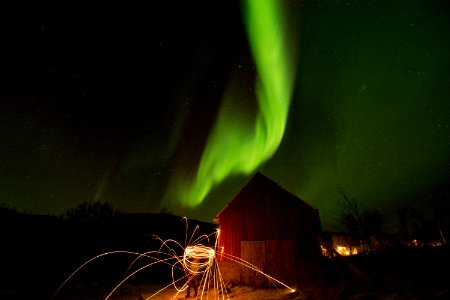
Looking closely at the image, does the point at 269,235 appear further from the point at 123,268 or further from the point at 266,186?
Answer: the point at 123,268

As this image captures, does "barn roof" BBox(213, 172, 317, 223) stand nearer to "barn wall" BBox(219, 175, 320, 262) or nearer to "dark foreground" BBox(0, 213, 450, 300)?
"barn wall" BBox(219, 175, 320, 262)

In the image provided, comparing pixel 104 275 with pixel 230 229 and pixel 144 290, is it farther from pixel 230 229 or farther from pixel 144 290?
pixel 230 229

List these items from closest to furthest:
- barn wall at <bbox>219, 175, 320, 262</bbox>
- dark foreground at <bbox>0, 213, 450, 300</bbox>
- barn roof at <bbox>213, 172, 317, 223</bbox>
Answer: dark foreground at <bbox>0, 213, 450, 300</bbox> < barn wall at <bbox>219, 175, 320, 262</bbox> < barn roof at <bbox>213, 172, 317, 223</bbox>

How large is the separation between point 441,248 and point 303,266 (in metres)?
9.46

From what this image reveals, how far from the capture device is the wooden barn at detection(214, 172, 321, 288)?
17141 mm

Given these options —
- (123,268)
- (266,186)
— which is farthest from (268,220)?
(123,268)

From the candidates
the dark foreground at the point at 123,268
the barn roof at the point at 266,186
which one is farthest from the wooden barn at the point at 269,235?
the dark foreground at the point at 123,268

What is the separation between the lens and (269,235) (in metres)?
18.7

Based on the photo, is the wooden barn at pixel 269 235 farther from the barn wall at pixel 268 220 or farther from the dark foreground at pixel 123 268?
the dark foreground at pixel 123 268

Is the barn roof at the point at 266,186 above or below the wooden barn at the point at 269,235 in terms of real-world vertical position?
above

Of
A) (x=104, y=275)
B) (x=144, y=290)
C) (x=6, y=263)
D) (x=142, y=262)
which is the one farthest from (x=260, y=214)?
(x=6, y=263)

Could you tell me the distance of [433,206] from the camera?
23000mm

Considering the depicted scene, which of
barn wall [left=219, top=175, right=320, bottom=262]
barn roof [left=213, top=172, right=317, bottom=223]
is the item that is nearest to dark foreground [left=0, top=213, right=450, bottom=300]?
barn wall [left=219, top=175, right=320, bottom=262]

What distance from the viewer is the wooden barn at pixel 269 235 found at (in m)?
17.1
